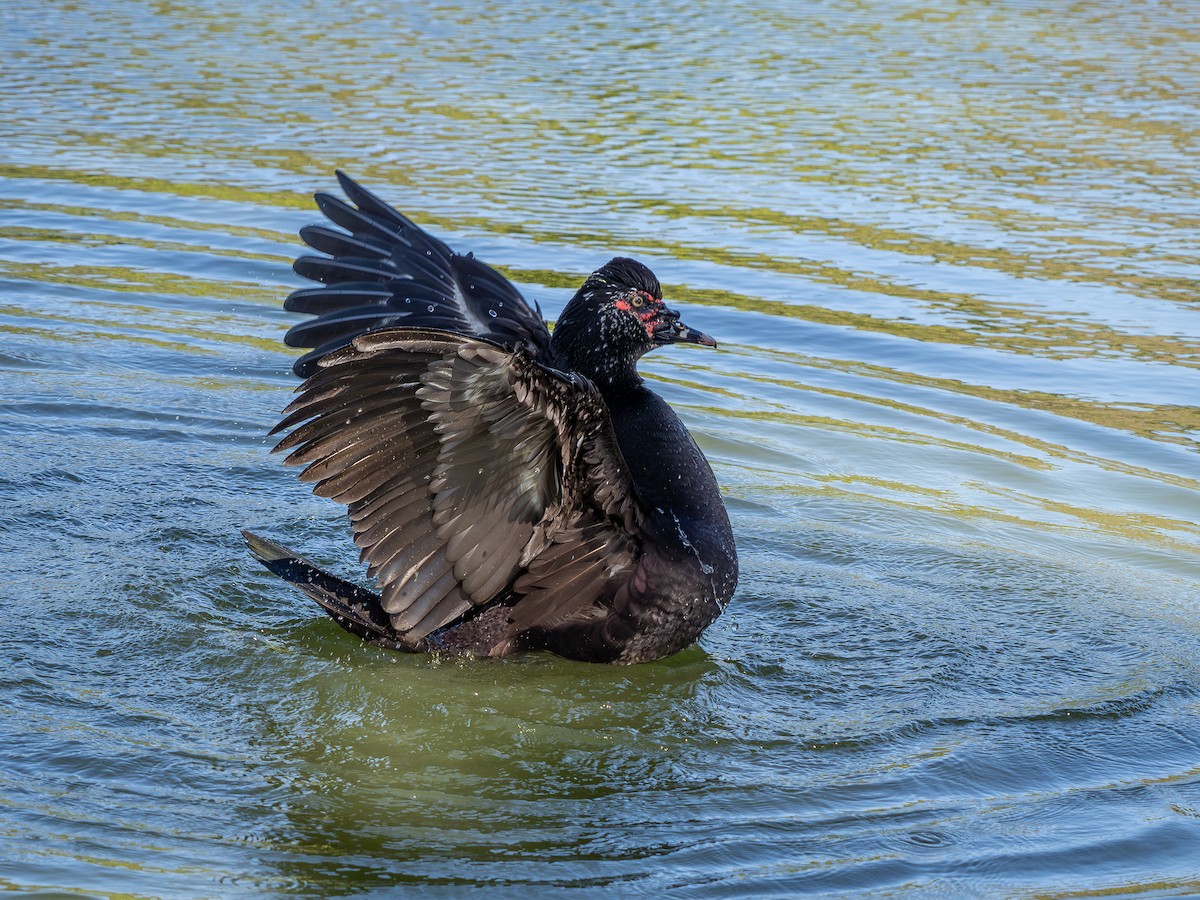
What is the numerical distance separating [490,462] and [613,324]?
3.31ft

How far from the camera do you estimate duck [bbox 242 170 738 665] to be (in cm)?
463

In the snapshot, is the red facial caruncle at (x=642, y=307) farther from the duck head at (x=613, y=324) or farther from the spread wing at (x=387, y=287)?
the spread wing at (x=387, y=287)

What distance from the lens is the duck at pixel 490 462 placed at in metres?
4.63

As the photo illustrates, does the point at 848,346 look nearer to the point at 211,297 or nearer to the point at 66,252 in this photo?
the point at 211,297

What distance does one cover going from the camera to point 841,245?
10789 millimetres

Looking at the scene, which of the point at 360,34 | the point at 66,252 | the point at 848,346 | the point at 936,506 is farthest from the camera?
the point at 360,34

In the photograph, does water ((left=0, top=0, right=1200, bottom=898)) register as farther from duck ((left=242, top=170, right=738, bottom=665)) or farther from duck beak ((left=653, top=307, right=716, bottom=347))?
duck beak ((left=653, top=307, right=716, bottom=347))

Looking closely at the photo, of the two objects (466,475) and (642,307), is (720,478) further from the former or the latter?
(466,475)

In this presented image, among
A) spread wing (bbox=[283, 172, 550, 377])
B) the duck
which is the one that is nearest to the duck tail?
the duck

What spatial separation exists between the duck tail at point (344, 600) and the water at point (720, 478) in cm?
15

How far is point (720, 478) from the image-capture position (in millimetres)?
7461

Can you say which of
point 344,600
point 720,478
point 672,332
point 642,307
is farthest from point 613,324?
point 720,478

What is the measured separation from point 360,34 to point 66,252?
8.38 m

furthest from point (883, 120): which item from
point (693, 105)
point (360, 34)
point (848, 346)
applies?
point (360, 34)
